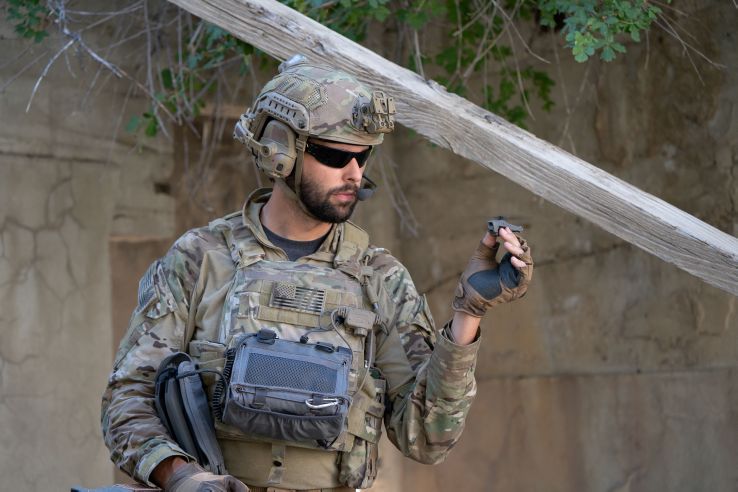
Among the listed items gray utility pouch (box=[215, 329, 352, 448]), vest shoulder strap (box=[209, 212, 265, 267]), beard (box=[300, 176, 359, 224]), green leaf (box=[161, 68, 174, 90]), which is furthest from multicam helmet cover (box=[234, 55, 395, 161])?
green leaf (box=[161, 68, 174, 90])

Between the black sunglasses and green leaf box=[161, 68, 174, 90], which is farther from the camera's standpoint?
green leaf box=[161, 68, 174, 90]

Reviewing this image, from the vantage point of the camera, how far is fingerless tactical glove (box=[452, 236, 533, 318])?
9.59 feet

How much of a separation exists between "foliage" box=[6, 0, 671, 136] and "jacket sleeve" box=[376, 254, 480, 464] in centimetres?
136

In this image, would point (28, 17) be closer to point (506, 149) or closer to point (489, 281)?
point (506, 149)

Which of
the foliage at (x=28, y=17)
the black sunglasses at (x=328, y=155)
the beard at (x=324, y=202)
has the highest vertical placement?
the foliage at (x=28, y=17)

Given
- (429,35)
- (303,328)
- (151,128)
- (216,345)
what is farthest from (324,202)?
(429,35)

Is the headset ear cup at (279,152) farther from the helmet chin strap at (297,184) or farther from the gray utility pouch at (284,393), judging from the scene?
the gray utility pouch at (284,393)

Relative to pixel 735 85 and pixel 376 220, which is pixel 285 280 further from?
pixel 376 220

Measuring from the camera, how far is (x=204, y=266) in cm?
329

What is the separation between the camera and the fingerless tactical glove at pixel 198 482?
2.85 m

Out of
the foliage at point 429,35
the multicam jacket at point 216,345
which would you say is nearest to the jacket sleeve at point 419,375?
the multicam jacket at point 216,345

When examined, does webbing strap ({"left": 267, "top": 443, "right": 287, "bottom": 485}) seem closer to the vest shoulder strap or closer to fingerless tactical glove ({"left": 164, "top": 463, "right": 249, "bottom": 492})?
fingerless tactical glove ({"left": 164, "top": 463, "right": 249, "bottom": 492})

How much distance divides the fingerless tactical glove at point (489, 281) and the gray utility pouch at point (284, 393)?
34cm

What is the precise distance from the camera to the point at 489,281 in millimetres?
2967
